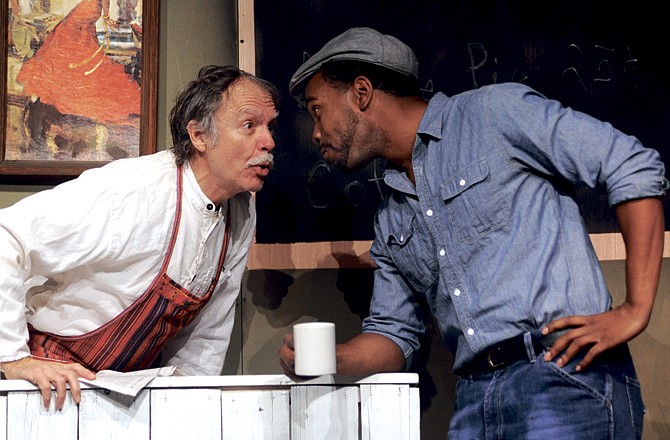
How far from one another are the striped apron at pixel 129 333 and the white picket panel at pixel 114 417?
404mm

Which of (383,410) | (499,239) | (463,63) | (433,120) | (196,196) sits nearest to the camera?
(383,410)

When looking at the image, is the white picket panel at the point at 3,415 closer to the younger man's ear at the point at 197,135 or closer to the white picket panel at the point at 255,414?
the white picket panel at the point at 255,414

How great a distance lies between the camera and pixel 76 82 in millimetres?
2512

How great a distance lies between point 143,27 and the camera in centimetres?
251

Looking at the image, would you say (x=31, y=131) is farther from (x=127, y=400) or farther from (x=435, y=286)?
(x=435, y=286)

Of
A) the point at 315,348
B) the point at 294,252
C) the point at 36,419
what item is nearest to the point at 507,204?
the point at 315,348

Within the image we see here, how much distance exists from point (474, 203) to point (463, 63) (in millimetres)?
855

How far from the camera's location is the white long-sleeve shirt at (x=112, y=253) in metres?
1.87

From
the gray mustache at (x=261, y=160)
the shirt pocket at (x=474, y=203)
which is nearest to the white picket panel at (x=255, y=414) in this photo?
the shirt pocket at (x=474, y=203)

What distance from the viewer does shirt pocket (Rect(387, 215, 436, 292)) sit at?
192 centimetres

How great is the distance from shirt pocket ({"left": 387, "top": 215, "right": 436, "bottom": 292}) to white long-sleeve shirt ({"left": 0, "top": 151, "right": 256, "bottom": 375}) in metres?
0.50

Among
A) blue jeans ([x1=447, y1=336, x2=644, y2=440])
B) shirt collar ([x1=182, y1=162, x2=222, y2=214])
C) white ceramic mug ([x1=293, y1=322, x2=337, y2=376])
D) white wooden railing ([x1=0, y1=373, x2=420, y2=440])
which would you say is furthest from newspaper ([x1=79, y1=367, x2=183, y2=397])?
blue jeans ([x1=447, y1=336, x2=644, y2=440])

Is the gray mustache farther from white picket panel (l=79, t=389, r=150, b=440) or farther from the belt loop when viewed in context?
the belt loop

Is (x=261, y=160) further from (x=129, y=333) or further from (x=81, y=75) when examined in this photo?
(x=81, y=75)
